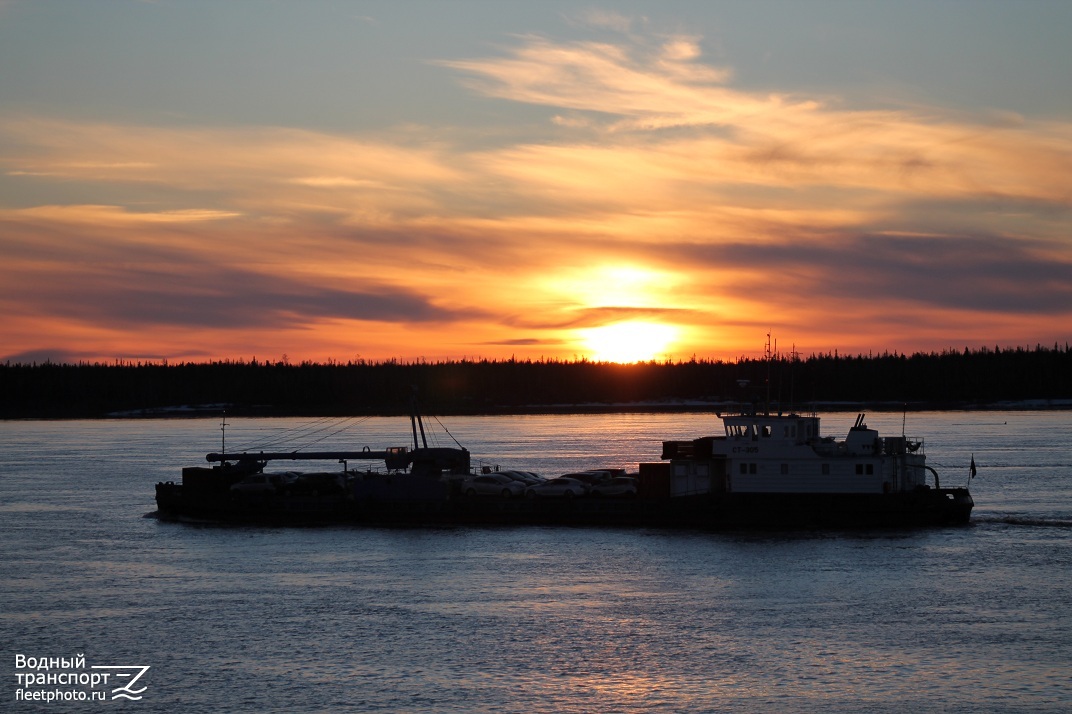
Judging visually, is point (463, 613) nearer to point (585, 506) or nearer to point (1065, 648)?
point (1065, 648)

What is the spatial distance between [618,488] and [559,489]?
3625mm

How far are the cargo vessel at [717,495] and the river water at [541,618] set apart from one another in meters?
1.93

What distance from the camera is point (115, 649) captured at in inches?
1597

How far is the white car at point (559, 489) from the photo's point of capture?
7262cm

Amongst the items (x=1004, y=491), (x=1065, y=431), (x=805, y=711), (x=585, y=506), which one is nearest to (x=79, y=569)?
(x=585, y=506)

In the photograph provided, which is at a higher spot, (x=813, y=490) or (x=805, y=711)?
(x=813, y=490)

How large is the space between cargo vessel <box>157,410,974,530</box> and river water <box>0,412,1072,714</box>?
1.93m

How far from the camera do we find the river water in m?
35.0

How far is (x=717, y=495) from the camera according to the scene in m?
67.8

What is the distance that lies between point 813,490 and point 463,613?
92.8ft

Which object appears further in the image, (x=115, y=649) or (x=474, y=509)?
(x=474, y=509)
